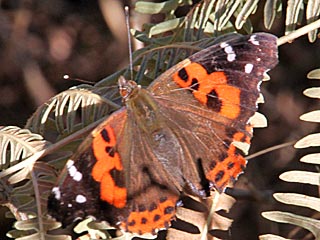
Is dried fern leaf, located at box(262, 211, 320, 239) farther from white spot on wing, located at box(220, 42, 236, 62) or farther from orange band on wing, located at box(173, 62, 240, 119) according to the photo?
white spot on wing, located at box(220, 42, 236, 62)

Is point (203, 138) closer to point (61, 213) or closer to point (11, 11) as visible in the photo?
point (61, 213)

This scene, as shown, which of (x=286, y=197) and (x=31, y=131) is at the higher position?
(x=31, y=131)

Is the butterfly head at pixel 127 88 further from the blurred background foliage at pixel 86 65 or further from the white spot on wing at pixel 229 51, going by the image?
the blurred background foliage at pixel 86 65

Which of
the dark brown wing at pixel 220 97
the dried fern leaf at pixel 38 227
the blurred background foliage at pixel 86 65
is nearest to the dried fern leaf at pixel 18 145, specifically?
the dried fern leaf at pixel 38 227

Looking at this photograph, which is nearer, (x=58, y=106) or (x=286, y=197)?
(x=286, y=197)

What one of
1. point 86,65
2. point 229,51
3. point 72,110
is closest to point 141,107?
point 72,110

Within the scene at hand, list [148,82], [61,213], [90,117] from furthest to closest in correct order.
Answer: [148,82]
[90,117]
[61,213]

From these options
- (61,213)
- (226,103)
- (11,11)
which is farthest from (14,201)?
(11,11)
